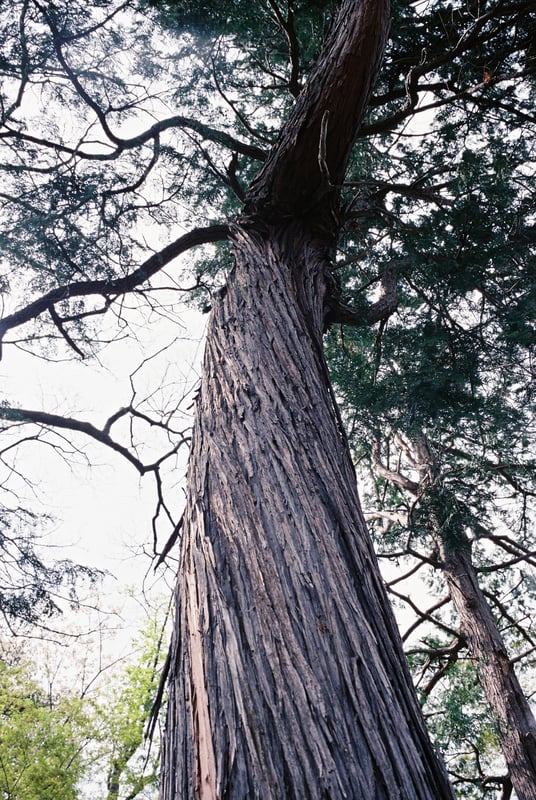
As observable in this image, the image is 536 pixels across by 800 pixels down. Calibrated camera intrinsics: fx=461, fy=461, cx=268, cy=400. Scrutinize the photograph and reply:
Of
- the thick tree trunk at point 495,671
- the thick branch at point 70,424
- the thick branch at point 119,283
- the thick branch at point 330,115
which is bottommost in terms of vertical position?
the thick tree trunk at point 495,671

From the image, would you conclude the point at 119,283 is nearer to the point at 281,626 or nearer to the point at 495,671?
the point at 281,626

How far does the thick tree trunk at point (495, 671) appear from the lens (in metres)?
4.69

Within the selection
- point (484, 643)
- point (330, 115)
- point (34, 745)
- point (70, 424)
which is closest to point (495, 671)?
point (484, 643)

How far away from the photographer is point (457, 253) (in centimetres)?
414

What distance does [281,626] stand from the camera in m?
1.00

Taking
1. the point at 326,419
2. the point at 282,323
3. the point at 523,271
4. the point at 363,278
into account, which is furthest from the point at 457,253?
the point at 326,419

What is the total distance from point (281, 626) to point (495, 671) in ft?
17.9

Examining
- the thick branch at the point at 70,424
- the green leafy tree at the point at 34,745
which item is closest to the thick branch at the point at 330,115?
the thick branch at the point at 70,424

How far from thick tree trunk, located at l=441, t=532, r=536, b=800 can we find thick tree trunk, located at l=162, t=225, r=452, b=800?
14.6 ft

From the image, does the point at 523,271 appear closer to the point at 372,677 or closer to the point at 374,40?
the point at 374,40

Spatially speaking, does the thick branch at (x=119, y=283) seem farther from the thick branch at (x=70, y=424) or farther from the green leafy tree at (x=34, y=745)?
the green leafy tree at (x=34, y=745)

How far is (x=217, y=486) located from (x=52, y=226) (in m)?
3.26

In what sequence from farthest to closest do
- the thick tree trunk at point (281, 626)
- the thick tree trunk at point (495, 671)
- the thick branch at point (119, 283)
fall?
1. the thick tree trunk at point (495, 671)
2. the thick branch at point (119, 283)
3. the thick tree trunk at point (281, 626)

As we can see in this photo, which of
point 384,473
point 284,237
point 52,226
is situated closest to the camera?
point 284,237
